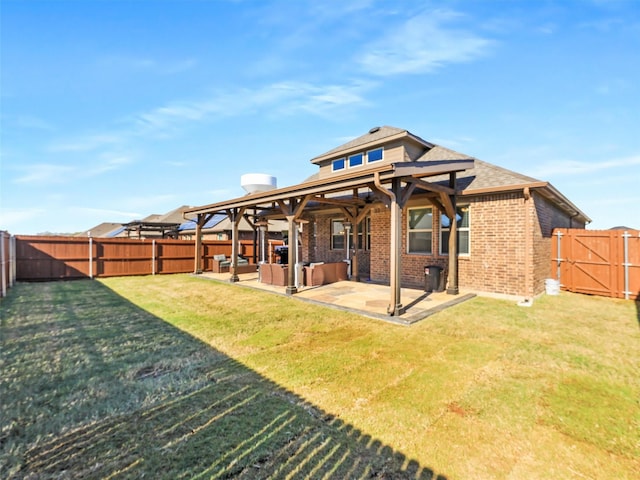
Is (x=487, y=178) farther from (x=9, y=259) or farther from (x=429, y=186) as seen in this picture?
(x=9, y=259)

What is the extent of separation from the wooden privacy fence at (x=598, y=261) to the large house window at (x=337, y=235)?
315 inches

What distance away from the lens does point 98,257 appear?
1347 cm

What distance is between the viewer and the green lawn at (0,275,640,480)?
2.23 meters

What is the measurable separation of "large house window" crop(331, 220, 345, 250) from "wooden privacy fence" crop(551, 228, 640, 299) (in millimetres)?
8009

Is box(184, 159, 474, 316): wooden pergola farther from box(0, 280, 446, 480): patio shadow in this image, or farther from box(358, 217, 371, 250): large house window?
box(0, 280, 446, 480): patio shadow

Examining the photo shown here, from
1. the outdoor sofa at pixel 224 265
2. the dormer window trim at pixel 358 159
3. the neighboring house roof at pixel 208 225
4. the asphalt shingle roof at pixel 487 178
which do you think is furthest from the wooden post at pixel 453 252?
the neighboring house roof at pixel 208 225

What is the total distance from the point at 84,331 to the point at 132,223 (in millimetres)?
16899

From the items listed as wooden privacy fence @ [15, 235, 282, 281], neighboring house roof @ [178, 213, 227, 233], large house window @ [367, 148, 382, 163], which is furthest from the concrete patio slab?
neighboring house roof @ [178, 213, 227, 233]

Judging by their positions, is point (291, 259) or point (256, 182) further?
point (256, 182)

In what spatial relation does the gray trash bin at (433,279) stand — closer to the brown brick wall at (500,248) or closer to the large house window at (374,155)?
the brown brick wall at (500,248)

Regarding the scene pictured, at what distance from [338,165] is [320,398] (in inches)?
473

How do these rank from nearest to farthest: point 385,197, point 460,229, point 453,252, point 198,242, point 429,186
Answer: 1. point 385,197
2. point 429,186
3. point 453,252
4. point 460,229
5. point 198,242

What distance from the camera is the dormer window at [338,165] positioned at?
539 inches

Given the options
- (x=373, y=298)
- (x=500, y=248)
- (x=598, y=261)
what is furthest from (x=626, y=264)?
(x=373, y=298)
